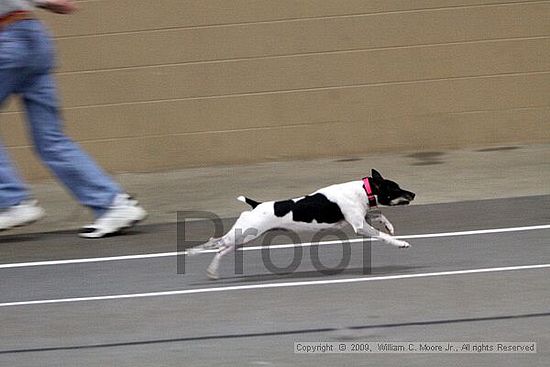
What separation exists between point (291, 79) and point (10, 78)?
339 cm

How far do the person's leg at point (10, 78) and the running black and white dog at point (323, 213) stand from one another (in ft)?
7.53

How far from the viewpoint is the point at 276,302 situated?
7.05 m

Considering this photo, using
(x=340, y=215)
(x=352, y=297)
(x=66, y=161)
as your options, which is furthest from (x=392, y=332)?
(x=66, y=161)

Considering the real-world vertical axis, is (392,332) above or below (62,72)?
below

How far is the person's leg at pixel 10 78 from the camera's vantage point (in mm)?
8664

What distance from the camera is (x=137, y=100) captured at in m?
11.4

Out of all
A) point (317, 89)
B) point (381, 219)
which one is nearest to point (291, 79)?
point (317, 89)

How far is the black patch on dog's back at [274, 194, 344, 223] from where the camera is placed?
7383 mm

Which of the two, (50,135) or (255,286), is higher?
(50,135)

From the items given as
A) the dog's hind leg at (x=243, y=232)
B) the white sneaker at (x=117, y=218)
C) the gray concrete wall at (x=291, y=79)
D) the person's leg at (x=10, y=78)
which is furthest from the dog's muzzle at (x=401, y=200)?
the gray concrete wall at (x=291, y=79)

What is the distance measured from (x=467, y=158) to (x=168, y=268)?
4191 mm

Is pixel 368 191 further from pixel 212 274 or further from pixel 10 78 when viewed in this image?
pixel 10 78

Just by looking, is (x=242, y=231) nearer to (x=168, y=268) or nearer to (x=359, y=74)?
(x=168, y=268)

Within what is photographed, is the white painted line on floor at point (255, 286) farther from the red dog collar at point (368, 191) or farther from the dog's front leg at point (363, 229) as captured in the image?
the red dog collar at point (368, 191)
